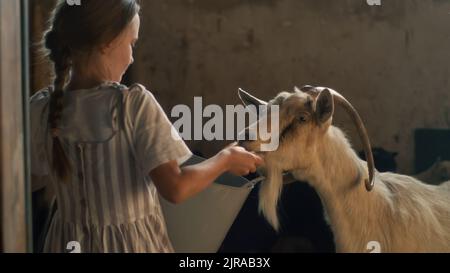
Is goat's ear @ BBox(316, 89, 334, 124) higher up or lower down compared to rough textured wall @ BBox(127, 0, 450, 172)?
lower down

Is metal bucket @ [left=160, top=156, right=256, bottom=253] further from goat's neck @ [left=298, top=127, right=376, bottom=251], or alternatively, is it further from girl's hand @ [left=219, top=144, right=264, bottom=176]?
goat's neck @ [left=298, top=127, right=376, bottom=251]

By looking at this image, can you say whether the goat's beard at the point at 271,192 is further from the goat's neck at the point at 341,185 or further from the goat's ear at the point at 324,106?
the goat's ear at the point at 324,106

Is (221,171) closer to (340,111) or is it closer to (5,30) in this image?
(340,111)

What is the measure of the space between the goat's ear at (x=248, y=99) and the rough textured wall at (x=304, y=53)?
2cm

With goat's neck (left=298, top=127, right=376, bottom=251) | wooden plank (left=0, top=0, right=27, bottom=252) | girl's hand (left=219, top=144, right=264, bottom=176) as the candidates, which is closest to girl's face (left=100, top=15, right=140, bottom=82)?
wooden plank (left=0, top=0, right=27, bottom=252)

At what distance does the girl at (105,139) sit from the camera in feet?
6.19

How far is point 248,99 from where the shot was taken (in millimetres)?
1975

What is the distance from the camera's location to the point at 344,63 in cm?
199

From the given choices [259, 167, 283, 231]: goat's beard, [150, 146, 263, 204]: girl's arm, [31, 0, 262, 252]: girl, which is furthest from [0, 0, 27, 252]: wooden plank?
[259, 167, 283, 231]: goat's beard

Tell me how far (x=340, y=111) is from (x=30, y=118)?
1058mm

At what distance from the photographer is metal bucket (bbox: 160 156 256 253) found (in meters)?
1.96

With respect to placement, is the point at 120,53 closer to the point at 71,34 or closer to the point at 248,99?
the point at 71,34

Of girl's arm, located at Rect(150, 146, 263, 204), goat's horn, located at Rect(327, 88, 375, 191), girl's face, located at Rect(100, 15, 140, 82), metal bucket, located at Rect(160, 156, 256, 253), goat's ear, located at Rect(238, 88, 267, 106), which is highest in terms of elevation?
girl's face, located at Rect(100, 15, 140, 82)

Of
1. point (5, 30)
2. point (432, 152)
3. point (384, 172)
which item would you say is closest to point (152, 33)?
point (5, 30)
